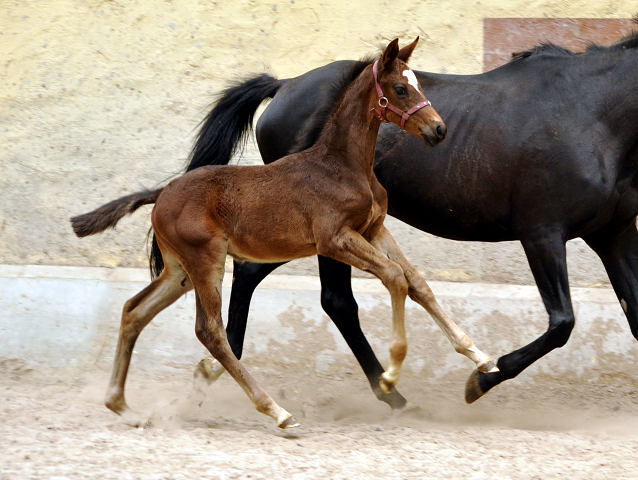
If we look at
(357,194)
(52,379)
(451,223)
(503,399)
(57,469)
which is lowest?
(52,379)

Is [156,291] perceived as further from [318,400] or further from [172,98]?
[172,98]

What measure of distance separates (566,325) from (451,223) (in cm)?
72

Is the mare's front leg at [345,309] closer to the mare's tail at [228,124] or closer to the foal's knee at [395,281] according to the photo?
the mare's tail at [228,124]

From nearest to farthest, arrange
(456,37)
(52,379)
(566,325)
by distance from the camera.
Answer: (566,325)
(52,379)
(456,37)

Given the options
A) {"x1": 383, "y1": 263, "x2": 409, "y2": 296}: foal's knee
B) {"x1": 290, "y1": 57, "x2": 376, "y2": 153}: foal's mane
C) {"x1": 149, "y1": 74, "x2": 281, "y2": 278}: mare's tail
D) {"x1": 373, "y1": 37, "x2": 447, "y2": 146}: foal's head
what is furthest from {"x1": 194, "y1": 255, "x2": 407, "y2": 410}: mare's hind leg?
{"x1": 373, "y1": 37, "x2": 447, "y2": 146}: foal's head

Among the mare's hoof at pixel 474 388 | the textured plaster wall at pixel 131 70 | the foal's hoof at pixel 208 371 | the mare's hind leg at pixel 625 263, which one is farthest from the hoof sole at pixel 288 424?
the textured plaster wall at pixel 131 70

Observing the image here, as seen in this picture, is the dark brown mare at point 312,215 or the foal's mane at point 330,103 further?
the foal's mane at point 330,103

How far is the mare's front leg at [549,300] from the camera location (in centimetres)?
331

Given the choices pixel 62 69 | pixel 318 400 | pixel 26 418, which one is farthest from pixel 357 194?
pixel 62 69

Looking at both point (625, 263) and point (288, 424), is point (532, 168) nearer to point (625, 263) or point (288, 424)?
point (625, 263)

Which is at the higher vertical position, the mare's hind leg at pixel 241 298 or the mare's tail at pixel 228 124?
the mare's tail at pixel 228 124

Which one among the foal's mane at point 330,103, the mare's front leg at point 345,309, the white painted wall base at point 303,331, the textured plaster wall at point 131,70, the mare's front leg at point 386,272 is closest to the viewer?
the mare's front leg at point 386,272

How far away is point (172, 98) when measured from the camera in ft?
17.8

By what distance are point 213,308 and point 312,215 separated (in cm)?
59
